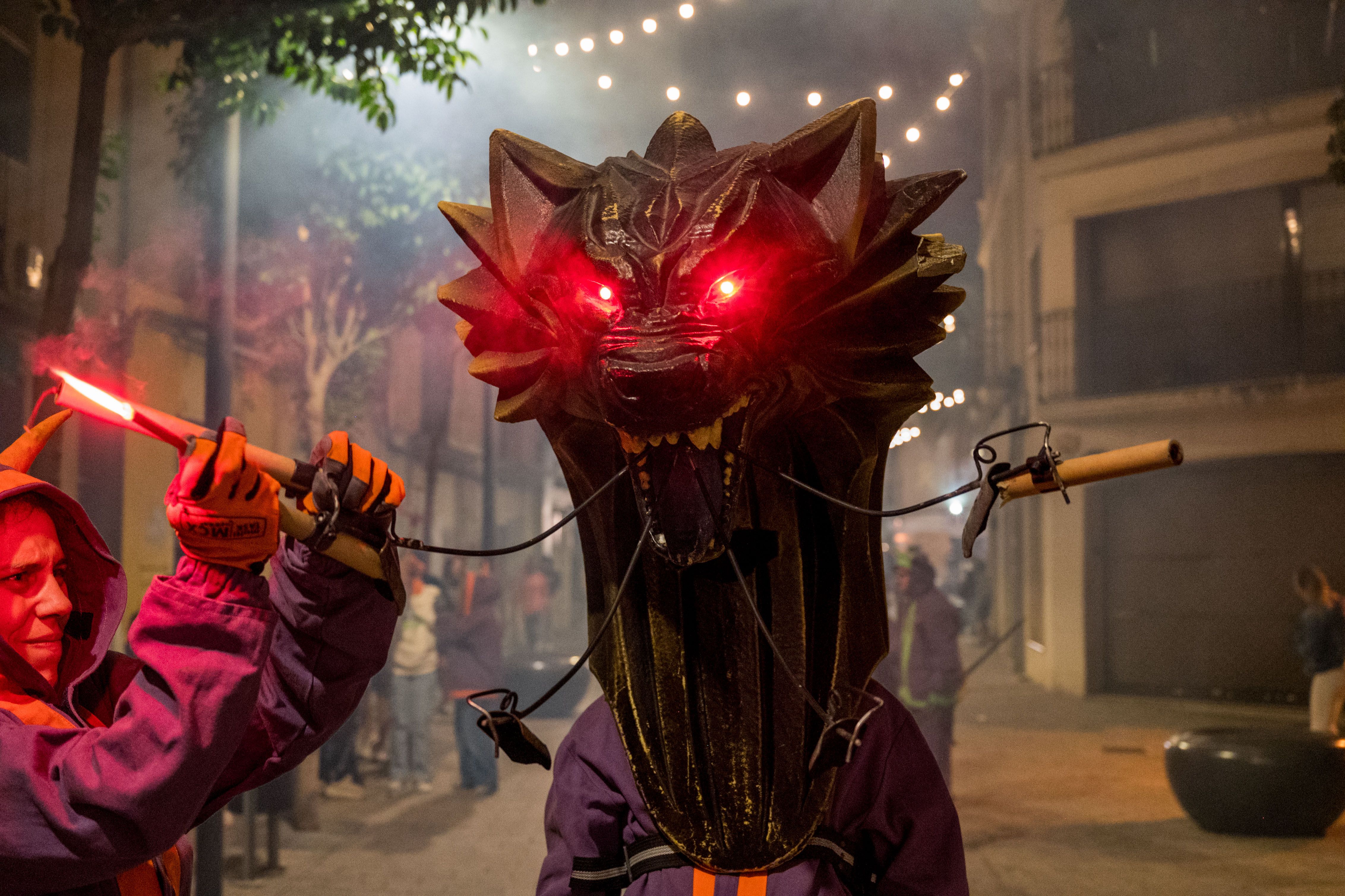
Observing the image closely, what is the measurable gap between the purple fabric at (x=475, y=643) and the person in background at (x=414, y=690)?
11cm

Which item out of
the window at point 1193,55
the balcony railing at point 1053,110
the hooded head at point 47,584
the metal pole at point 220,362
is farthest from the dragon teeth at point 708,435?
the balcony railing at point 1053,110

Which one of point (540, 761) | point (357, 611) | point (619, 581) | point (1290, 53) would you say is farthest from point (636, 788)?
point (1290, 53)

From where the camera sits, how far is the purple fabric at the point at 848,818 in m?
1.12

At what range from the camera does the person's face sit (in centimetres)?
102

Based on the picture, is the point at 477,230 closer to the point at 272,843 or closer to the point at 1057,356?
the point at 272,843

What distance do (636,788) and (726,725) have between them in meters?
0.14

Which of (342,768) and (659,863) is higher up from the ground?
(659,863)

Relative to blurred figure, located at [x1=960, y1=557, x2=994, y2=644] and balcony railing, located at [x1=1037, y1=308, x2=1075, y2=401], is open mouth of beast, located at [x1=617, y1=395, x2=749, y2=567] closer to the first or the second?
balcony railing, located at [x1=1037, y1=308, x2=1075, y2=401]

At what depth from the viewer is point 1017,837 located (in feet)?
12.5

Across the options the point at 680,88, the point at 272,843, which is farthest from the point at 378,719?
the point at 680,88

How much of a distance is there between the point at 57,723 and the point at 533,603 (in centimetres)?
656

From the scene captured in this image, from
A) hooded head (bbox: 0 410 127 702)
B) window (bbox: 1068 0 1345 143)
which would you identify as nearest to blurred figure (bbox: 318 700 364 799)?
hooded head (bbox: 0 410 127 702)

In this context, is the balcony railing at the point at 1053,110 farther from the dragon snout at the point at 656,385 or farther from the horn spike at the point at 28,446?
the horn spike at the point at 28,446

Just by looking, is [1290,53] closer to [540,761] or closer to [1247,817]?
[1247,817]
